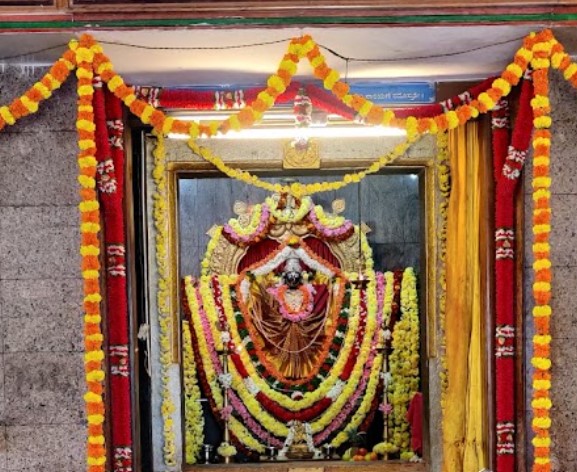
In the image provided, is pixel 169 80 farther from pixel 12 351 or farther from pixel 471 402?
pixel 471 402

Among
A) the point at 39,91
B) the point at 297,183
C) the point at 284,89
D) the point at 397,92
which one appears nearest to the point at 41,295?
the point at 39,91

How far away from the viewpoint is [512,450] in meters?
5.44

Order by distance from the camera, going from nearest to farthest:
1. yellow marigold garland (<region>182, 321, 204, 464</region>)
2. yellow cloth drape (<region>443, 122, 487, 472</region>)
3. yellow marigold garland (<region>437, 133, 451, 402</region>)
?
yellow cloth drape (<region>443, 122, 487, 472</region>), yellow marigold garland (<region>437, 133, 451, 402</region>), yellow marigold garland (<region>182, 321, 204, 464</region>)

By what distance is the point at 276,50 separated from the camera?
17.2ft

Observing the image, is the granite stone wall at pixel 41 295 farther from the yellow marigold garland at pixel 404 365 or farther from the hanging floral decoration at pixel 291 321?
the yellow marigold garland at pixel 404 365

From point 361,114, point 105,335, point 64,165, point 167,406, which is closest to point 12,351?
point 105,335

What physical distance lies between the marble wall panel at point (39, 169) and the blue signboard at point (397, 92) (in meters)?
2.11

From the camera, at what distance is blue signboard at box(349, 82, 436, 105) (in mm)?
6113

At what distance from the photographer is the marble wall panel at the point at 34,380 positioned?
517cm

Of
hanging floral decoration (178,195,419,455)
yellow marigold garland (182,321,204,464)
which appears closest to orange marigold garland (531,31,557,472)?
hanging floral decoration (178,195,419,455)

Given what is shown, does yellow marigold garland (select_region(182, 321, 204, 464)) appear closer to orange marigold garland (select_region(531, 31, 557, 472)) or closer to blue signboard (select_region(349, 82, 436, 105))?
blue signboard (select_region(349, 82, 436, 105))

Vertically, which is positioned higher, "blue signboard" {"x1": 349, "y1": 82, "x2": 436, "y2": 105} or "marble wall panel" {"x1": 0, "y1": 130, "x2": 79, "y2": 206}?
"blue signboard" {"x1": 349, "y1": 82, "x2": 436, "y2": 105}

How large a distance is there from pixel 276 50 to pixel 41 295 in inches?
80.3

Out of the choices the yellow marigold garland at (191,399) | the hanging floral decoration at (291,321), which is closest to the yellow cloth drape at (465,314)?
the hanging floral decoration at (291,321)
